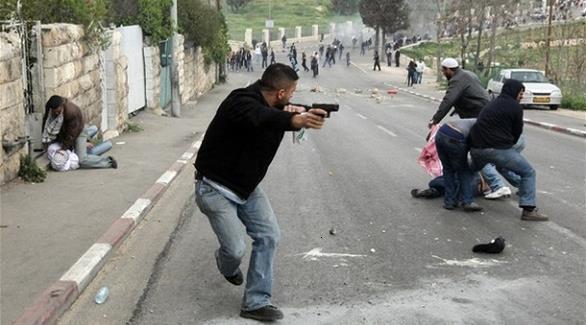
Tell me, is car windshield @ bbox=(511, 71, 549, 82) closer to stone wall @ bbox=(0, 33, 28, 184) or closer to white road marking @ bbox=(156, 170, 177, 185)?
white road marking @ bbox=(156, 170, 177, 185)

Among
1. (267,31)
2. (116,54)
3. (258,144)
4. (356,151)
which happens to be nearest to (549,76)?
(356,151)

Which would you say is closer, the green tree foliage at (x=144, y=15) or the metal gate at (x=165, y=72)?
the green tree foliage at (x=144, y=15)

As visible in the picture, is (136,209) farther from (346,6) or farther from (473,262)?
(346,6)

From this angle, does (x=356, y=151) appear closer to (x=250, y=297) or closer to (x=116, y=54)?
(x=116, y=54)

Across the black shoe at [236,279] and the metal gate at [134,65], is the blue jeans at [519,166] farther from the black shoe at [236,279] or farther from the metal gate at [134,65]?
the metal gate at [134,65]

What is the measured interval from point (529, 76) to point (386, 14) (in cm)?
4249

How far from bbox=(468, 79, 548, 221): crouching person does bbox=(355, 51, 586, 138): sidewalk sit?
423 inches

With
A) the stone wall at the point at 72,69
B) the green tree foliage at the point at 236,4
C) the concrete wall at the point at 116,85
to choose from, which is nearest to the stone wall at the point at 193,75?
the concrete wall at the point at 116,85

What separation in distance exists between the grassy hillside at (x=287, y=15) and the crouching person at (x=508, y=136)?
3330 inches

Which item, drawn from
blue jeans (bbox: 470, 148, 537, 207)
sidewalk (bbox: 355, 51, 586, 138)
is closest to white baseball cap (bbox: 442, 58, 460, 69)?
blue jeans (bbox: 470, 148, 537, 207)

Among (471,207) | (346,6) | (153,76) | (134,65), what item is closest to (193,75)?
(153,76)

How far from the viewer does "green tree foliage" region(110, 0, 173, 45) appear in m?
19.3

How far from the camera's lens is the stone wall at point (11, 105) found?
27.7ft

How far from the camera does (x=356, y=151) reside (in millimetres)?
13672
